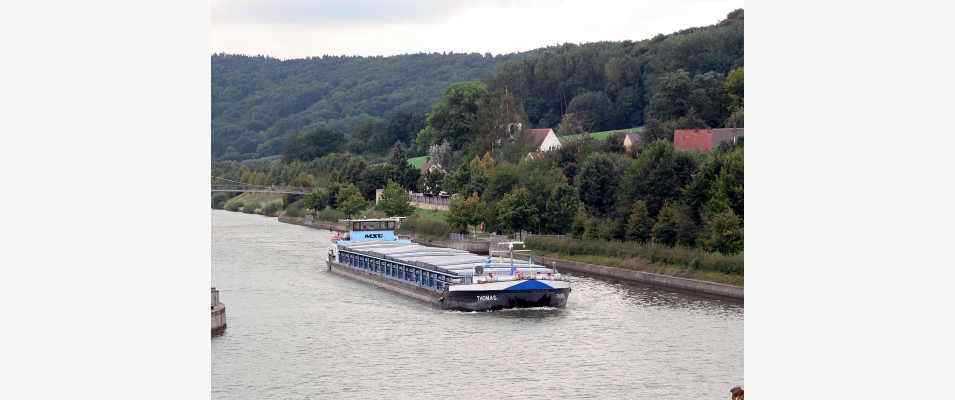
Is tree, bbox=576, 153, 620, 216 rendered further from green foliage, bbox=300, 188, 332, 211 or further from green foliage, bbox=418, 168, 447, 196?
green foliage, bbox=300, 188, 332, 211

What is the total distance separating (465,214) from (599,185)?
7252 millimetres

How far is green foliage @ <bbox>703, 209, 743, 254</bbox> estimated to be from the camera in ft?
101

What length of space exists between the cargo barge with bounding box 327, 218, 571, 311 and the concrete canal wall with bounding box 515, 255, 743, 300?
126 centimetres

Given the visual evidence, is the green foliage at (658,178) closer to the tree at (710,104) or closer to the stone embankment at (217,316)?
the stone embankment at (217,316)

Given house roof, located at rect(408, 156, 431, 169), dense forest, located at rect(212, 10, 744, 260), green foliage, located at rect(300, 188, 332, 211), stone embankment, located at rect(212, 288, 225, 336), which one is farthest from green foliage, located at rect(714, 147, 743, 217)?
house roof, located at rect(408, 156, 431, 169)

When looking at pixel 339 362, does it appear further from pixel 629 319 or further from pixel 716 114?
pixel 716 114

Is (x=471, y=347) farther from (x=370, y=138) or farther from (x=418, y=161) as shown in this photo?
(x=370, y=138)

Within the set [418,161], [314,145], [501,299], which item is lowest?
[501,299]

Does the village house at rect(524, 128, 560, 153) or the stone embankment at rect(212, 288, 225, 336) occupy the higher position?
the village house at rect(524, 128, 560, 153)

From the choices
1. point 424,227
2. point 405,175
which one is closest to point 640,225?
point 424,227

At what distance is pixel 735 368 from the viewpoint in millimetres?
19281

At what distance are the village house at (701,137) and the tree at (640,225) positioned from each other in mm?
17976

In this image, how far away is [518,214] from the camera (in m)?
41.4

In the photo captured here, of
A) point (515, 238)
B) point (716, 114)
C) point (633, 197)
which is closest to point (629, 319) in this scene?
point (633, 197)
